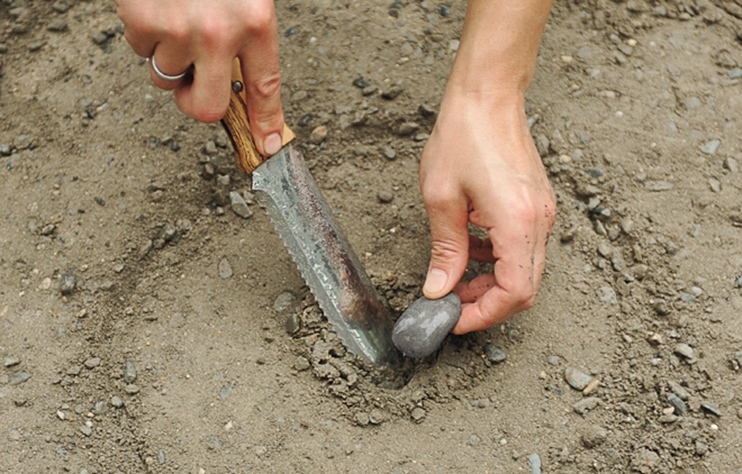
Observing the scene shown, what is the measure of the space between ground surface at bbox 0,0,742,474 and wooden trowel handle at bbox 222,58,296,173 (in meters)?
0.46

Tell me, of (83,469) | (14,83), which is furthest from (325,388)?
(14,83)

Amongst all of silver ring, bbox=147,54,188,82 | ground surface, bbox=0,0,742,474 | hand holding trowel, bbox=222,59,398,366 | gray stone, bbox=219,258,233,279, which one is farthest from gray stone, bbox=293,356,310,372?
silver ring, bbox=147,54,188,82

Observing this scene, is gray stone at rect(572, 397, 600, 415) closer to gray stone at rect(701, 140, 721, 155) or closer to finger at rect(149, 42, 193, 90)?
gray stone at rect(701, 140, 721, 155)

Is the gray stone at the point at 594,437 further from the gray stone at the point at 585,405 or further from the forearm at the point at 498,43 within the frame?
the forearm at the point at 498,43

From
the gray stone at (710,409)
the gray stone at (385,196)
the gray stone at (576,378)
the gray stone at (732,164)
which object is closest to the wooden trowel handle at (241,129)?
the gray stone at (385,196)

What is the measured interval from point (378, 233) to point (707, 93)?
144cm

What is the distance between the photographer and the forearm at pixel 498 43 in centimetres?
229

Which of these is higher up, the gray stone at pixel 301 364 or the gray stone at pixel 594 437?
the gray stone at pixel 301 364

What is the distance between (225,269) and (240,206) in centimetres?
24

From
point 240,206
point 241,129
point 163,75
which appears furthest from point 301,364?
point 163,75

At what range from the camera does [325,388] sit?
2.35m

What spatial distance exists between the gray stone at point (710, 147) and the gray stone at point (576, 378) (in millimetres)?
1041

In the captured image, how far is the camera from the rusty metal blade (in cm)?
227

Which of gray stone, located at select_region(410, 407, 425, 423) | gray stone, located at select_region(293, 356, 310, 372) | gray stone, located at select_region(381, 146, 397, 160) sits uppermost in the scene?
gray stone, located at select_region(381, 146, 397, 160)
